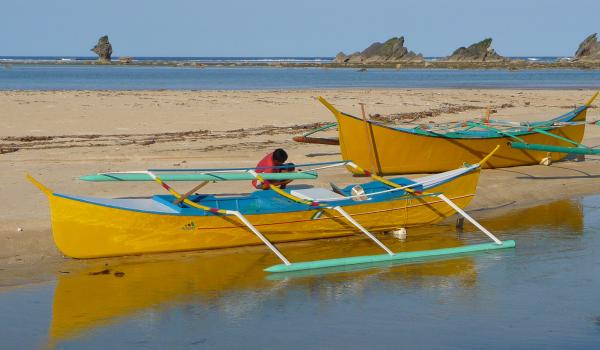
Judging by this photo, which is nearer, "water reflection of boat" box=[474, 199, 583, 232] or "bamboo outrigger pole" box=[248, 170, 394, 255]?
"bamboo outrigger pole" box=[248, 170, 394, 255]

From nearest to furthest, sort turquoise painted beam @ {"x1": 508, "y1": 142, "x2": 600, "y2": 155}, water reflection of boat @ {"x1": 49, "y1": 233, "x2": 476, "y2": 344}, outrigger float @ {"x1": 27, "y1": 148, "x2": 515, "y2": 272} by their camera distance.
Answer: water reflection of boat @ {"x1": 49, "y1": 233, "x2": 476, "y2": 344} < outrigger float @ {"x1": 27, "y1": 148, "x2": 515, "y2": 272} < turquoise painted beam @ {"x1": 508, "y1": 142, "x2": 600, "y2": 155}

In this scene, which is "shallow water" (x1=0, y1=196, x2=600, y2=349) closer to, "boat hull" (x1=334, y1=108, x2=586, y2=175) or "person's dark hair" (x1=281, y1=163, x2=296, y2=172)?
"person's dark hair" (x1=281, y1=163, x2=296, y2=172)

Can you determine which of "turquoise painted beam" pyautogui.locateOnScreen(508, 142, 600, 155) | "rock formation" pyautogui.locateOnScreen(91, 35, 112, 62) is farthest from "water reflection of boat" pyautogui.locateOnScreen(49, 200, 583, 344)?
"rock formation" pyautogui.locateOnScreen(91, 35, 112, 62)

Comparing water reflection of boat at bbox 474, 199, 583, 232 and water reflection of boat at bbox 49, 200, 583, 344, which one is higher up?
water reflection of boat at bbox 49, 200, 583, 344

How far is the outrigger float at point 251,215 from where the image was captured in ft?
29.7

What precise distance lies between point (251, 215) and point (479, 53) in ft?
339

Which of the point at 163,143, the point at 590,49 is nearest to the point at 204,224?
the point at 163,143

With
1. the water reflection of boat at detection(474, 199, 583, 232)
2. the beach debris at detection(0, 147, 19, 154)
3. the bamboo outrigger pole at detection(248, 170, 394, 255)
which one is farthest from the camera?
the beach debris at detection(0, 147, 19, 154)

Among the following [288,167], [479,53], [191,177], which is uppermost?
[191,177]

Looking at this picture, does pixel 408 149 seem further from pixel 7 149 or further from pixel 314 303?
pixel 7 149

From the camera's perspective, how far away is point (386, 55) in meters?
111

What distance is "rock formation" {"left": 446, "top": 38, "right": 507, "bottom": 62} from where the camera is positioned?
4287 inches

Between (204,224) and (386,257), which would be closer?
(204,224)

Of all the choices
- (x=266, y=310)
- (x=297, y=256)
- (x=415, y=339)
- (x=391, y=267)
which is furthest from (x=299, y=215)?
(x=415, y=339)
